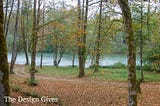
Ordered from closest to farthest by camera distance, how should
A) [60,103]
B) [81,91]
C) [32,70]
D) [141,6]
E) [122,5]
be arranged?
1. [122,5]
2. [60,103]
3. [81,91]
4. [32,70]
5. [141,6]

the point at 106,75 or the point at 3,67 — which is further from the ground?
the point at 3,67

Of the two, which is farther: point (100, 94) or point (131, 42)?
point (100, 94)

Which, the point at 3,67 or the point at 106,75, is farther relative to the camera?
the point at 106,75

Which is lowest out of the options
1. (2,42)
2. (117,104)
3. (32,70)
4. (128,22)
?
(117,104)

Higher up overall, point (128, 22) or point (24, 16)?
point (24, 16)

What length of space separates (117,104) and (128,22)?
5672 mm

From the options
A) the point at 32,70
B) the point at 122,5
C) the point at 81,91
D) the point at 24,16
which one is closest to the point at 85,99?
the point at 81,91

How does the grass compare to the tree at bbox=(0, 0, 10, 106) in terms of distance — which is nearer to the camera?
the tree at bbox=(0, 0, 10, 106)

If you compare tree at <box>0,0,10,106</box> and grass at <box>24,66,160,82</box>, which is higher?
tree at <box>0,0,10,106</box>

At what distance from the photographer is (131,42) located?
8859mm

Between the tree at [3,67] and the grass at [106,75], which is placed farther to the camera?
the grass at [106,75]

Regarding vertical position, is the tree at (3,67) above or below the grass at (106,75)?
above

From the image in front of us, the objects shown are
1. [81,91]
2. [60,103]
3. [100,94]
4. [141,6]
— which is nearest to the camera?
[60,103]

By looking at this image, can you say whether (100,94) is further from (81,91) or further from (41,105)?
(41,105)
